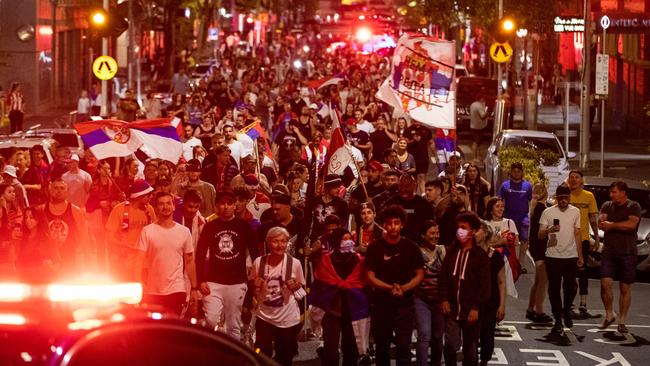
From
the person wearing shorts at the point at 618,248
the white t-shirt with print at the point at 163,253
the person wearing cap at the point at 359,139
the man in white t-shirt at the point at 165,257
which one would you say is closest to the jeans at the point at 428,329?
the man in white t-shirt at the point at 165,257

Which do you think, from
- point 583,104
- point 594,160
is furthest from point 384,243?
point 594,160

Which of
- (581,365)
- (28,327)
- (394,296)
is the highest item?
(28,327)

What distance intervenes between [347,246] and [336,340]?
763mm

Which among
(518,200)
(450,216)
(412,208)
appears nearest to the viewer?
(412,208)

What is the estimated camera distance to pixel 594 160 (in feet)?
117

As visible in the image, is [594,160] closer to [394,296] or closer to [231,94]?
[231,94]

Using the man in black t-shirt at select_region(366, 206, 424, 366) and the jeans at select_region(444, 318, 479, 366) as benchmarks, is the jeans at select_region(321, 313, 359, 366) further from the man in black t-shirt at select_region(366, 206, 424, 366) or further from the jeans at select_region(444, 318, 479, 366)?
the jeans at select_region(444, 318, 479, 366)

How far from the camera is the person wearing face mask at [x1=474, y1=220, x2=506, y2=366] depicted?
12.4 metres

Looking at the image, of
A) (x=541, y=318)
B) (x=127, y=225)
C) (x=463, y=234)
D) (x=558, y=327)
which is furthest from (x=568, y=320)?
(x=127, y=225)

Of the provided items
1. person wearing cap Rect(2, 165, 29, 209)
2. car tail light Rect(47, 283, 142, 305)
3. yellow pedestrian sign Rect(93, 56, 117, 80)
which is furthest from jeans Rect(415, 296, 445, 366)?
yellow pedestrian sign Rect(93, 56, 117, 80)

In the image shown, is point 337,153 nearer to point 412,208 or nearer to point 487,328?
point 412,208

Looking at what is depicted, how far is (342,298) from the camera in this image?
476 inches

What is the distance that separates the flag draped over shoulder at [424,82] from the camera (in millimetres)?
22250

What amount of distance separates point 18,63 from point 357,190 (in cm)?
3531
